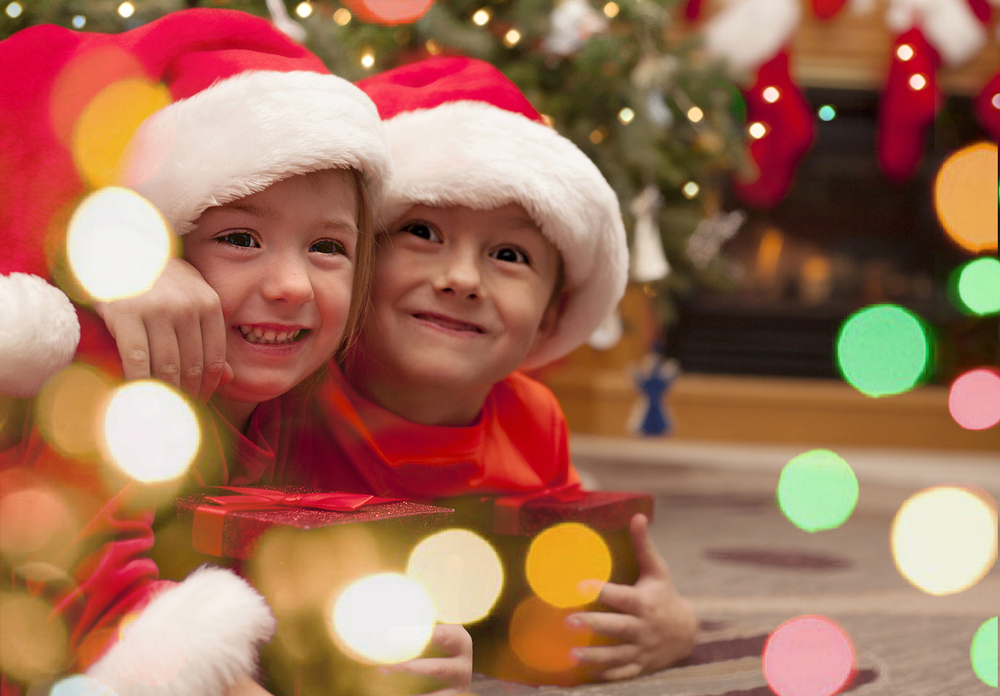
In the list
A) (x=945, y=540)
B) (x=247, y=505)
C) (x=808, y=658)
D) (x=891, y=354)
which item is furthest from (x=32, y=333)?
(x=891, y=354)

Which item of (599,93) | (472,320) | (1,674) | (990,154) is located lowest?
(1,674)

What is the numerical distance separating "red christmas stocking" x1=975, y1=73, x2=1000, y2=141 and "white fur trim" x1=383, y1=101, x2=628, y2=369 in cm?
300

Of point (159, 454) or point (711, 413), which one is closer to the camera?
point (159, 454)

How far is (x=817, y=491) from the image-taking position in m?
2.62

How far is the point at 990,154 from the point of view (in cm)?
358

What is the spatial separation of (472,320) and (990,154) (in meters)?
3.48

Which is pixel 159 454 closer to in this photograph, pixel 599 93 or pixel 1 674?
pixel 1 674

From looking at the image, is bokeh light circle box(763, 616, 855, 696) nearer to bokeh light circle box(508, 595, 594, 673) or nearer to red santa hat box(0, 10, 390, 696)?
bokeh light circle box(508, 595, 594, 673)

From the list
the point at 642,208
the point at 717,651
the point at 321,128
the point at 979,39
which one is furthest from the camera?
the point at 979,39

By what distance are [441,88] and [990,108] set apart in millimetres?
3245

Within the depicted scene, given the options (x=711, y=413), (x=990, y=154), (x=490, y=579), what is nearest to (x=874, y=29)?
(x=990, y=154)

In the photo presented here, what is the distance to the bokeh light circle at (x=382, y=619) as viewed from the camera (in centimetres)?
59

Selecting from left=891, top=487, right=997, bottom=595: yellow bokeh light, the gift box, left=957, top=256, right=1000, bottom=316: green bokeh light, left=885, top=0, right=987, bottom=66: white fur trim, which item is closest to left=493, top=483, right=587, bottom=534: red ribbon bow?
the gift box

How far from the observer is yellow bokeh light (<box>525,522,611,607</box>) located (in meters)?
0.83
